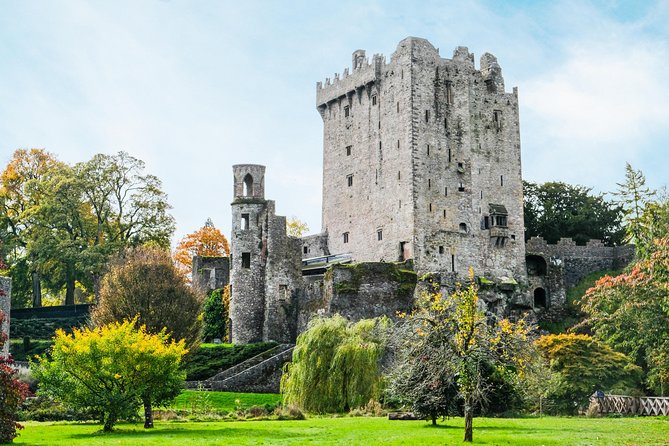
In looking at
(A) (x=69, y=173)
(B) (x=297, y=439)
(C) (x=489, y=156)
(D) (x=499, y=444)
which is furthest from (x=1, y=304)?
(C) (x=489, y=156)

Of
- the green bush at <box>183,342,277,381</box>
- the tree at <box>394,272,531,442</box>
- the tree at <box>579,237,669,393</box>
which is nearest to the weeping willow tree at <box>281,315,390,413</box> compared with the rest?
the tree at <box>579,237,669,393</box>

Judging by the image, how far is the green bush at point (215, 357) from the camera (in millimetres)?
50031

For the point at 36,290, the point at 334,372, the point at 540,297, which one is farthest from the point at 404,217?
the point at 36,290

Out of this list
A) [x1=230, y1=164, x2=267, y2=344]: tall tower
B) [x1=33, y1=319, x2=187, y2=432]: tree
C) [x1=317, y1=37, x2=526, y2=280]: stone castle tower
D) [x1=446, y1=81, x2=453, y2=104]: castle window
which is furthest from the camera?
[x1=446, y1=81, x2=453, y2=104]: castle window

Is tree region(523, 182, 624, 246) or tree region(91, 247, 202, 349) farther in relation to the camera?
tree region(523, 182, 624, 246)

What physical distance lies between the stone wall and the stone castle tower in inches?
361

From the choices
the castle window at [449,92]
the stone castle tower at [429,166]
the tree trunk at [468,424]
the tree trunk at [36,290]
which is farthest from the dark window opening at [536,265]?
the tree trunk at [468,424]

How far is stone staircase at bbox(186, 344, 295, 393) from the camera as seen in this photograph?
159ft

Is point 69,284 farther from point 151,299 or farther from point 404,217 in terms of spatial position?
Answer: point 404,217

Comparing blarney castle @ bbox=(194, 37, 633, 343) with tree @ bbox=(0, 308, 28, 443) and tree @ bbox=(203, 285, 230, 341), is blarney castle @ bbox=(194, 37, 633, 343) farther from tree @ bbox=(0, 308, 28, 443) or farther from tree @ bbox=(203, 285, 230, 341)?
tree @ bbox=(0, 308, 28, 443)

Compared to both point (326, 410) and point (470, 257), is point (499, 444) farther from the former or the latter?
point (470, 257)

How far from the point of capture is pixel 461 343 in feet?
83.9

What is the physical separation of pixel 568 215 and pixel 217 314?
2986cm

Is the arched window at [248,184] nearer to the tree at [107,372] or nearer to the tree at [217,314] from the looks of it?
the tree at [217,314]
